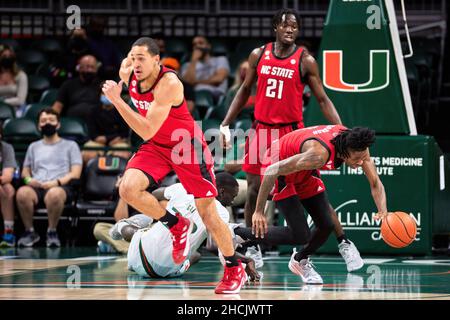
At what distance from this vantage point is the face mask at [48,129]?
12.7 m

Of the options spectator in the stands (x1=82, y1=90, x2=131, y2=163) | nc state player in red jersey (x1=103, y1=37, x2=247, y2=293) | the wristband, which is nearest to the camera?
nc state player in red jersey (x1=103, y1=37, x2=247, y2=293)

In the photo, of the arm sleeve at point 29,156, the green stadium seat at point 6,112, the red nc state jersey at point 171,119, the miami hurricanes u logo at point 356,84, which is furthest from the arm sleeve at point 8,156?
the red nc state jersey at point 171,119

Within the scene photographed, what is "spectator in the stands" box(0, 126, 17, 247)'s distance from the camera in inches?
495

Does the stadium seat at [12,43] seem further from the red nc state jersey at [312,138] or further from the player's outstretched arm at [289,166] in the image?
the player's outstretched arm at [289,166]

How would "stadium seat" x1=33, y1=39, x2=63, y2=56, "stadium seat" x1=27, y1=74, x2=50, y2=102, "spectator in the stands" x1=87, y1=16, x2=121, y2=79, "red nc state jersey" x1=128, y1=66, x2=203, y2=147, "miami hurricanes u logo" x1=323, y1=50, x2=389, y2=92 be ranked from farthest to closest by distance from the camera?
"stadium seat" x1=33, y1=39, x2=63, y2=56, "stadium seat" x1=27, y1=74, x2=50, y2=102, "spectator in the stands" x1=87, y1=16, x2=121, y2=79, "miami hurricanes u logo" x1=323, y1=50, x2=389, y2=92, "red nc state jersey" x1=128, y1=66, x2=203, y2=147

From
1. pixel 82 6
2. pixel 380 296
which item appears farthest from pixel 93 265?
pixel 82 6

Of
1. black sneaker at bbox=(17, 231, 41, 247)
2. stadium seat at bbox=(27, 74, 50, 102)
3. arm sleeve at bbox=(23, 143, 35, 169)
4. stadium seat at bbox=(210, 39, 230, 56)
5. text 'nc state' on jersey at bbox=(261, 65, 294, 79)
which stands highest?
stadium seat at bbox=(210, 39, 230, 56)

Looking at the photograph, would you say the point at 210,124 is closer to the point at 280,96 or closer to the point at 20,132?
the point at 20,132

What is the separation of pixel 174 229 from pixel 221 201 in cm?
90

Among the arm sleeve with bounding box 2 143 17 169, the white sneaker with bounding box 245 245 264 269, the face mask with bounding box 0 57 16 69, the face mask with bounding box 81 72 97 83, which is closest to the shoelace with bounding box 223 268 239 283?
the white sneaker with bounding box 245 245 264 269

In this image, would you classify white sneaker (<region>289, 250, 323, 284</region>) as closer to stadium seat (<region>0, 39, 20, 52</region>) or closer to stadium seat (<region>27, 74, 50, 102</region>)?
stadium seat (<region>27, 74, 50, 102</region>)

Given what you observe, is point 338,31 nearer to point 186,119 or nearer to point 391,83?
point 391,83

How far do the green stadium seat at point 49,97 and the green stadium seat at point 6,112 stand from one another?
60cm
